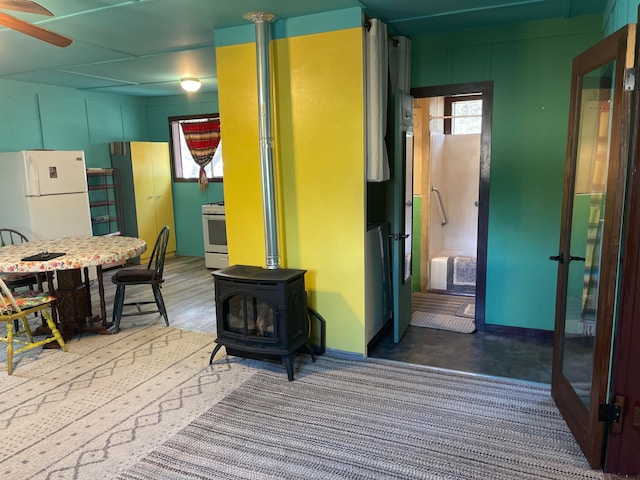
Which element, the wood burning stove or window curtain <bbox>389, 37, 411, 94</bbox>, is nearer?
the wood burning stove

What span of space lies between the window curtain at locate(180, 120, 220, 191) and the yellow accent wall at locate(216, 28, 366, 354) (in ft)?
10.5

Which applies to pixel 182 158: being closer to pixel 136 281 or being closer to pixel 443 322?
pixel 136 281

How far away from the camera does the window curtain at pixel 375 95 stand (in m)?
3.08

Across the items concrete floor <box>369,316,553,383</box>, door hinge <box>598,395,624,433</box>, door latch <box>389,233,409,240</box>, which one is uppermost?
door latch <box>389,233,409,240</box>

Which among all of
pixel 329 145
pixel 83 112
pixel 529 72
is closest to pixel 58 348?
pixel 329 145

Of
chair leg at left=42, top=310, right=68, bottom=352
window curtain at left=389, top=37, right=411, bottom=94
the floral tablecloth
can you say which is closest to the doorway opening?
window curtain at left=389, top=37, right=411, bottom=94

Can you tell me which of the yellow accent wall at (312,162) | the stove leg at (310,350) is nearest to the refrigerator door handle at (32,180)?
the yellow accent wall at (312,162)

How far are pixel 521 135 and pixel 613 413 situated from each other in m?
2.28

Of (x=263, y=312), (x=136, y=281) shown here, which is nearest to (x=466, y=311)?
(x=263, y=312)

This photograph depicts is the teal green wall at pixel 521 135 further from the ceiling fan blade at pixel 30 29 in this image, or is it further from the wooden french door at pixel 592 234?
the ceiling fan blade at pixel 30 29

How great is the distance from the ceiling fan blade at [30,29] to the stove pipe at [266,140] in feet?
3.83

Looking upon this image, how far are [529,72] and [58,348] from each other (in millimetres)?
4323

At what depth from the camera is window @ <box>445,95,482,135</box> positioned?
17.9 ft

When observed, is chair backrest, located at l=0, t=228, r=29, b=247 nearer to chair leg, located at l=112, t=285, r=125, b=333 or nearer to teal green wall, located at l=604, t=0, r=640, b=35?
chair leg, located at l=112, t=285, r=125, b=333
